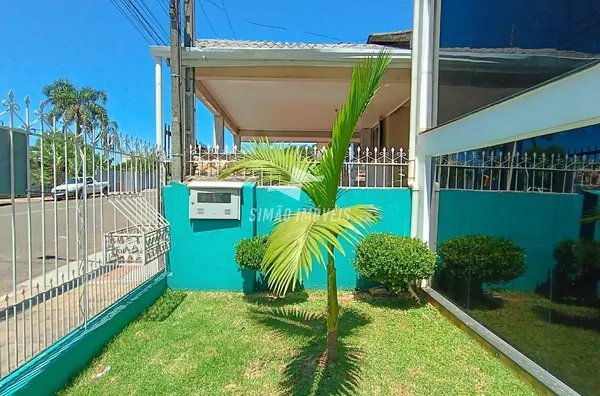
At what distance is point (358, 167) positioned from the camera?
19.1ft

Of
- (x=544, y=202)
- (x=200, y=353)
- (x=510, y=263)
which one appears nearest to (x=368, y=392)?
(x=200, y=353)

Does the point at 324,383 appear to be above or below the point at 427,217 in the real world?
below

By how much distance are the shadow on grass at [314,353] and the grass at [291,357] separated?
11 mm

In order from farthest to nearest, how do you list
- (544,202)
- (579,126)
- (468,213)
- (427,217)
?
(427,217)
(468,213)
(544,202)
(579,126)

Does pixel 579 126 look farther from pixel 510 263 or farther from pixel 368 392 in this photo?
pixel 368 392

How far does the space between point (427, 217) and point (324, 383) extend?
3286mm

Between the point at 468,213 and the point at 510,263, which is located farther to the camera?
the point at 468,213

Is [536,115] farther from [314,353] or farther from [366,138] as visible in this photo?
[366,138]

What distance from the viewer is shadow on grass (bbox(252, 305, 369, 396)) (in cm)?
309

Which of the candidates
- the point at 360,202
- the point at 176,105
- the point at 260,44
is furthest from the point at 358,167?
the point at 176,105

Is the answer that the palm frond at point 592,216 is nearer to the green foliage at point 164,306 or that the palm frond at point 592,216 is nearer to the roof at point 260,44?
the green foliage at point 164,306

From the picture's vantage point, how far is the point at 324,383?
309 centimetres

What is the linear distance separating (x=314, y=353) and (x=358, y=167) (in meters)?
3.15

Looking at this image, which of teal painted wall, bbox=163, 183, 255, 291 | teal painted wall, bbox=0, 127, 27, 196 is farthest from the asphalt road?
teal painted wall, bbox=163, 183, 255, 291
